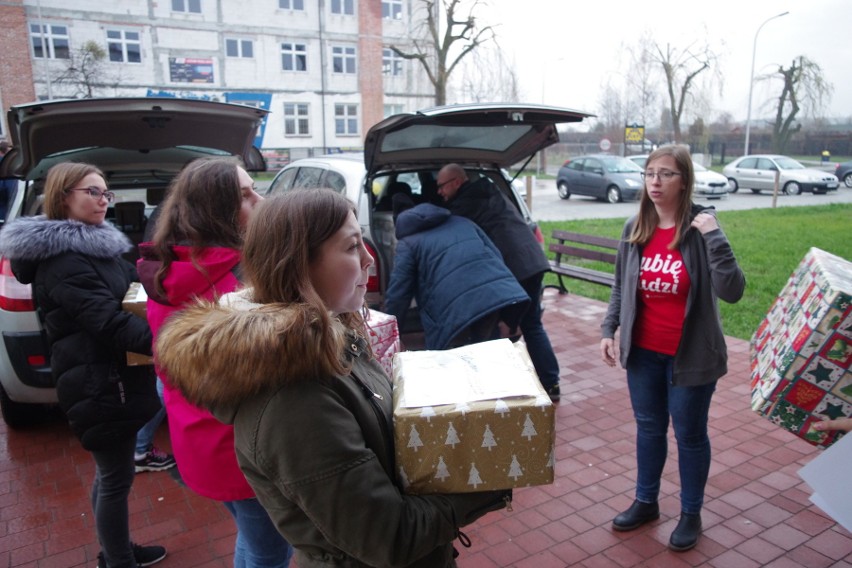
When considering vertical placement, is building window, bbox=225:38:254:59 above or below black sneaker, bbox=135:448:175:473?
above

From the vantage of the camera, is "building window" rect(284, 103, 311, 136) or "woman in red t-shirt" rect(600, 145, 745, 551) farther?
"building window" rect(284, 103, 311, 136)

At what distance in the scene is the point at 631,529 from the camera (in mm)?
3152

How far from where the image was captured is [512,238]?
15.1 ft

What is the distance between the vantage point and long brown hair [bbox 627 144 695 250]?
2869 mm

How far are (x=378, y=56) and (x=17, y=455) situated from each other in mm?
43135

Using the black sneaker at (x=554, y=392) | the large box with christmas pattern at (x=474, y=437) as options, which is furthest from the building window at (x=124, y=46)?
the large box with christmas pattern at (x=474, y=437)

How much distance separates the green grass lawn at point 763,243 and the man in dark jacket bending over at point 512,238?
2661 millimetres

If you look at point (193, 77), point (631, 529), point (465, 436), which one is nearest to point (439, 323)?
point (631, 529)

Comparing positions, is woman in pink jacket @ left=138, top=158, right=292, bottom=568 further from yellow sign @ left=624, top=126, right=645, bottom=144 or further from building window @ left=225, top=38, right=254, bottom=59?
building window @ left=225, top=38, right=254, bottom=59

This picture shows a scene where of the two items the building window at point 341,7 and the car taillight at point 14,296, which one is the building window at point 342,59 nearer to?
A: the building window at point 341,7

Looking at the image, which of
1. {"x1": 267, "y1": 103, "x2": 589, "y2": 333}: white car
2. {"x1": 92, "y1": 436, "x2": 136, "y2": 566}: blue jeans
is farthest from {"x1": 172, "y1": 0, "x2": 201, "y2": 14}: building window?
{"x1": 92, "y1": 436, "x2": 136, "y2": 566}: blue jeans

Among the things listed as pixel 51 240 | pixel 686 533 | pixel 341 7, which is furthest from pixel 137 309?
pixel 341 7

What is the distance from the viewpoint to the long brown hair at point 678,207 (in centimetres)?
287

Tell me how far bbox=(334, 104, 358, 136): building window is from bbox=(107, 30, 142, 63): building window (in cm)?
1270
